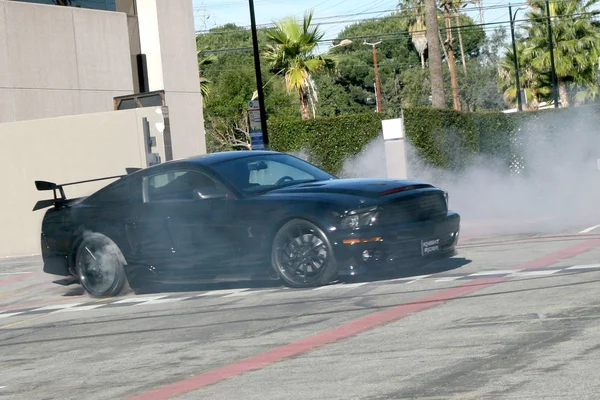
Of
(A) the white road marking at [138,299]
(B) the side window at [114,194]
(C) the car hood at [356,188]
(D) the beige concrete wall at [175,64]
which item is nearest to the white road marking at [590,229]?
(C) the car hood at [356,188]

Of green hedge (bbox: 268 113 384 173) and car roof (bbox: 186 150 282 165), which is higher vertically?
green hedge (bbox: 268 113 384 173)

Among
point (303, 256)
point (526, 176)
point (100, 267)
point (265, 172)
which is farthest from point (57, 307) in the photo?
point (526, 176)

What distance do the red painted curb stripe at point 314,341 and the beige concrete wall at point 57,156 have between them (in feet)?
34.5

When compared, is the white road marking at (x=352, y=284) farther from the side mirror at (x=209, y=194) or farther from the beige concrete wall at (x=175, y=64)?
the beige concrete wall at (x=175, y=64)

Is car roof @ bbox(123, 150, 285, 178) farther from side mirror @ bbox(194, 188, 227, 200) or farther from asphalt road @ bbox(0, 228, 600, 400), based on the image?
asphalt road @ bbox(0, 228, 600, 400)

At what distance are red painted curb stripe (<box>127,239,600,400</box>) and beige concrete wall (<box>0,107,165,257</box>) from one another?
1050 cm

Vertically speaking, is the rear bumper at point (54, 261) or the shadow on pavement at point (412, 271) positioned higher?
the rear bumper at point (54, 261)

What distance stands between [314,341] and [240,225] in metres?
3.32

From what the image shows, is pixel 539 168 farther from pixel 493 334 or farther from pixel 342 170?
pixel 493 334

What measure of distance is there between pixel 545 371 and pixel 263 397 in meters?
1.54

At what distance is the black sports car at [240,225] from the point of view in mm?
9711

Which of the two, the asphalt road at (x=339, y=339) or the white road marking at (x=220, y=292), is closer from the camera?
the asphalt road at (x=339, y=339)

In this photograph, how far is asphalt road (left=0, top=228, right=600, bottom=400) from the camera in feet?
18.4

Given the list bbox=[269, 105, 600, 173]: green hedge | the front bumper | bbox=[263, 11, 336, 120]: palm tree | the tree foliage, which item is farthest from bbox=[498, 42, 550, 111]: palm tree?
the front bumper
